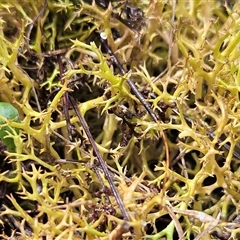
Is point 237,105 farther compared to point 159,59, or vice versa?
point 159,59

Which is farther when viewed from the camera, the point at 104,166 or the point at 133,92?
the point at 133,92

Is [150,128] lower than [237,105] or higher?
lower

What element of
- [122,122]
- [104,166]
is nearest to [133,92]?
[122,122]

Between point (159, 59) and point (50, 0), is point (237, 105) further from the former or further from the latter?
point (50, 0)

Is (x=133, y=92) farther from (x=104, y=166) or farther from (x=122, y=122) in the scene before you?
(x=104, y=166)

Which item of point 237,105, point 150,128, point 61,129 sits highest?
point 237,105

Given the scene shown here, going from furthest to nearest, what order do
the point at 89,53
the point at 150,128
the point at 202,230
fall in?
1. the point at 89,53
2. the point at 150,128
3. the point at 202,230

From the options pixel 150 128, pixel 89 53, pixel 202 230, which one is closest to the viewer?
pixel 202 230

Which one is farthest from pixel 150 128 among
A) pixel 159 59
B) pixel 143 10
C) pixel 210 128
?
pixel 143 10
